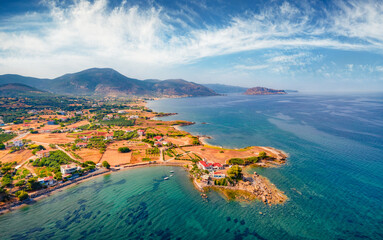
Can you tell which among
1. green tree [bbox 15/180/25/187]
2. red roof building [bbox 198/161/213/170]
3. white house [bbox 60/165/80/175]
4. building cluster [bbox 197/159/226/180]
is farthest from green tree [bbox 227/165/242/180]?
green tree [bbox 15/180/25/187]

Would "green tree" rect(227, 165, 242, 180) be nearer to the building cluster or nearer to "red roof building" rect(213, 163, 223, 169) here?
the building cluster

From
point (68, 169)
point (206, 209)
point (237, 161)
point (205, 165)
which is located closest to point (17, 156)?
point (68, 169)

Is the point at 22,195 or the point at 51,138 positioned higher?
the point at 51,138

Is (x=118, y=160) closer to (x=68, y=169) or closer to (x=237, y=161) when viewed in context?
(x=68, y=169)

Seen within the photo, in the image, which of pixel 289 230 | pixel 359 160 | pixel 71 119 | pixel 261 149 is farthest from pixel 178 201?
pixel 71 119

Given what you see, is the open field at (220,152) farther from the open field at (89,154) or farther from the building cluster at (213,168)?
the open field at (89,154)

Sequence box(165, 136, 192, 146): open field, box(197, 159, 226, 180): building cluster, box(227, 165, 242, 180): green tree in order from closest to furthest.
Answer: box(227, 165, 242, 180): green tree → box(197, 159, 226, 180): building cluster → box(165, 136, 192, 146): open field

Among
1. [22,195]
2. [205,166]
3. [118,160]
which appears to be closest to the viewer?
[22,195]

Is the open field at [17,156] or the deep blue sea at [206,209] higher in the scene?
the open field at [17,156]

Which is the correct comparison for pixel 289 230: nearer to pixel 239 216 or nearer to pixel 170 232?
pixel 239 216

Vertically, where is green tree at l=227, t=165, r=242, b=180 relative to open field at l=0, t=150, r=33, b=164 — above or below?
above

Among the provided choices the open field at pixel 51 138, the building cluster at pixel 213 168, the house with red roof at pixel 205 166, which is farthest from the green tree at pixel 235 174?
the open field at pixel 51 138
